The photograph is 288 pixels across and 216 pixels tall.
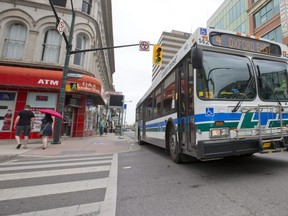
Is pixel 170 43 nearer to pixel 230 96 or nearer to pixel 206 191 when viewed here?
pixel 230 96

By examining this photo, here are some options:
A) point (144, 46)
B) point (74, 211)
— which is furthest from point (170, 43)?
point (74, 211)

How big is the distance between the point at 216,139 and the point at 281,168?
2169 mm

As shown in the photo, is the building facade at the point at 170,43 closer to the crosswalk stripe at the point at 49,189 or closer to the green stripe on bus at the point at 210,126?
the green stripe on bus at the point at 210,126

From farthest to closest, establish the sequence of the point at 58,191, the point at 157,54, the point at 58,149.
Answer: the point at 157,54 < the point at 58,149 < the point at 58,191

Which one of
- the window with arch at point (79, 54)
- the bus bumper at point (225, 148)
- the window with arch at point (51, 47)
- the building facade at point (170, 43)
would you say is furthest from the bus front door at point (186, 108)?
the building facade at point (170, 43)

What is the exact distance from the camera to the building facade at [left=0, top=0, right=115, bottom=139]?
41.4 ft

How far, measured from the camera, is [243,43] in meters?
4.58

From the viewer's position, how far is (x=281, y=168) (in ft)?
14.6

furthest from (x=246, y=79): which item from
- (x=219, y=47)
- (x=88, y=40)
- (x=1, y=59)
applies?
(x=1, y=59)

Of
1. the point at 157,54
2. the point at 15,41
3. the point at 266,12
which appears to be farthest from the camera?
the point at 266,12

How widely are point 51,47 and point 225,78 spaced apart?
48.4 feet

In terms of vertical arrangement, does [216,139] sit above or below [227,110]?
below

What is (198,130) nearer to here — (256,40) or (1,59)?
(256,40)

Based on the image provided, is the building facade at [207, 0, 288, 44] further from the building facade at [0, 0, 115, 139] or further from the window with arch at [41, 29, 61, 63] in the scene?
the window with arch at [41, 29, 61, 63]
